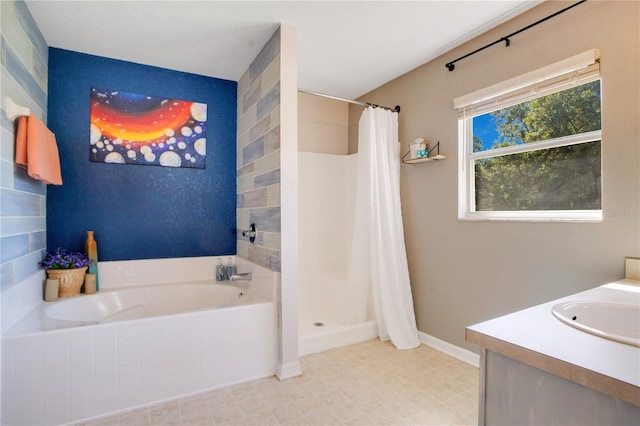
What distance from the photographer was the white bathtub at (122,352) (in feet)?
5.61

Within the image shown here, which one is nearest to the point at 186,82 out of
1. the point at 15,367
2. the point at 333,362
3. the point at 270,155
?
the point at 270,155

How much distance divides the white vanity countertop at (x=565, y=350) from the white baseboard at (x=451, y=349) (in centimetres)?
161

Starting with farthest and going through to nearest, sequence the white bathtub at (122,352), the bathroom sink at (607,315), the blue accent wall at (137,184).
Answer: the blue accent wall at (137,184) → the white bathtub at (122,352) → the bathroom sink at (607,315)

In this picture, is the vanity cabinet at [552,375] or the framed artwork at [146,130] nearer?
the vanity cabinet at [552,375]

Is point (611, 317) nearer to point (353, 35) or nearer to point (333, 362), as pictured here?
point (333, 362)

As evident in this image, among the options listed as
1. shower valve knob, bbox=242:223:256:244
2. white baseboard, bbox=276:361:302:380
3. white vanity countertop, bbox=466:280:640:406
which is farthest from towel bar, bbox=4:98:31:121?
white vanity countertop, bbox=466:280:640:406

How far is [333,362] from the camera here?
8.20 ft

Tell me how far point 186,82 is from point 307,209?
5.50 ft

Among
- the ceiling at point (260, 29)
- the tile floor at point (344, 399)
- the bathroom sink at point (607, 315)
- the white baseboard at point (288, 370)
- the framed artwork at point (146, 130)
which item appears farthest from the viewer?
the framed artwork at point (146, 130)

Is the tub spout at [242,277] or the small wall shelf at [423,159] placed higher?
the small wall shelf at [423,159]

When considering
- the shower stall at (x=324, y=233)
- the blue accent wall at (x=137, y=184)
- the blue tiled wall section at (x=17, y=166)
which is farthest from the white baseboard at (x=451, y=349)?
the blue tiled wall section at (x=17, y=166)

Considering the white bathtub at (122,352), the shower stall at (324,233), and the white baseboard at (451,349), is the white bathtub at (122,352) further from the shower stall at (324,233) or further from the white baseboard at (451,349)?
the white baseboard at (451,349)

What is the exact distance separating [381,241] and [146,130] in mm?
2231

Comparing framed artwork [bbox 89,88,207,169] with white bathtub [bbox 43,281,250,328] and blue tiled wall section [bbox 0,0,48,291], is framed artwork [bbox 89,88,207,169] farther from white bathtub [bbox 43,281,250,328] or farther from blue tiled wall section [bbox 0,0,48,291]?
white bathtub [bbox 43,281,250,328]
